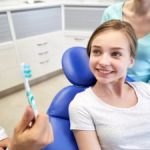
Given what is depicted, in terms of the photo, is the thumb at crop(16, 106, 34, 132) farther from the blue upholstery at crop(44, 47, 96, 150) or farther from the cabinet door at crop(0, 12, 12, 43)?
the cabinet door at crop(0, 12, 12, 43)

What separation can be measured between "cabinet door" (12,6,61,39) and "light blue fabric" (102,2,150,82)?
1367 mm

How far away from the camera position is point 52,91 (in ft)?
9.29

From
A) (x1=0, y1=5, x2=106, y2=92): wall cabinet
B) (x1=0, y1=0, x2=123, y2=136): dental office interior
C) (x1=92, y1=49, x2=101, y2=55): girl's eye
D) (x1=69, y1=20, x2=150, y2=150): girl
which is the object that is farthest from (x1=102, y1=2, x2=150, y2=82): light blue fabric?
(x1=0, y1=5, x2=106, y2=92): wall cabinet

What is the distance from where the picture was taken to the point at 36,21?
2.70 metres

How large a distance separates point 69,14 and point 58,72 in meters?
0.79

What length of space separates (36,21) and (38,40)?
0.75ft

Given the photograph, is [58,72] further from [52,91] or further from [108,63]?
[108,63]

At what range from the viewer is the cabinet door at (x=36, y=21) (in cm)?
255

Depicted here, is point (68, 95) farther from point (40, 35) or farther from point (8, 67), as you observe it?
point (40, 35)

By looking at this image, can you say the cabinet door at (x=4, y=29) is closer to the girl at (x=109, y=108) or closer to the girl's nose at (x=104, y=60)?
the girl at (x=109, y=108)

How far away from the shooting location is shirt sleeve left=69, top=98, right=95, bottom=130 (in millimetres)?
1012

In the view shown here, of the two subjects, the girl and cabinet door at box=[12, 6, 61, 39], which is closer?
the girl

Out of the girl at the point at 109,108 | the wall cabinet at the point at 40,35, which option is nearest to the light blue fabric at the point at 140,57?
the girl at the point at 109,108

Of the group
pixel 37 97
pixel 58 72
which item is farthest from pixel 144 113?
pixel 58 72
